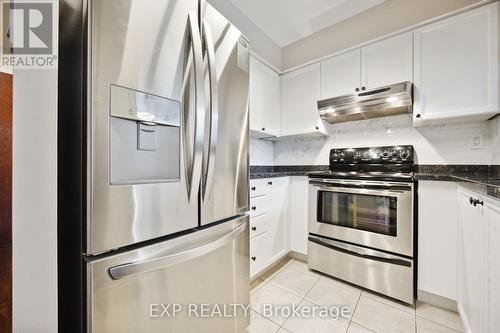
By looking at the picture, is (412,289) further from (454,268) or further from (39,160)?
(39,160)

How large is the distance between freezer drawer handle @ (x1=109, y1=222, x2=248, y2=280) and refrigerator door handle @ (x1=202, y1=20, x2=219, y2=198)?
262mm

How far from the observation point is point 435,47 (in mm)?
1702

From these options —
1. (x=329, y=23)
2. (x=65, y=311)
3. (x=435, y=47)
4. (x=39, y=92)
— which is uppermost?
(x=329, y=23)

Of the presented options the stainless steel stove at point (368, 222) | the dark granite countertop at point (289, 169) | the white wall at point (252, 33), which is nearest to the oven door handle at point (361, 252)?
the stainless steel stove at point (368, 222)

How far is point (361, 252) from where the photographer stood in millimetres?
1810

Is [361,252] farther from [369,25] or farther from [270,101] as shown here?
[369,25]

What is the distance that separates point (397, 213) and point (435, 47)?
144 centimetres

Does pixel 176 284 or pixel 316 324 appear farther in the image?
pixel 316 324

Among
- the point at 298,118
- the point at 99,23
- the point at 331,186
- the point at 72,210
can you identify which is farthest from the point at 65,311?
the point at 298,118

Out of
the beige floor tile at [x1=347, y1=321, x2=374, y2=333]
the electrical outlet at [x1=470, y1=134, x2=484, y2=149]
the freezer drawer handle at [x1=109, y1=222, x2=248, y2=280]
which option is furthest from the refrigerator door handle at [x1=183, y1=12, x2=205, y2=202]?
the electrical outlet at [x1=470, y1=134, x2=484, y2=149]

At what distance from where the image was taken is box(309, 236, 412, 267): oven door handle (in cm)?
165

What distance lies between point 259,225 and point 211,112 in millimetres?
1277

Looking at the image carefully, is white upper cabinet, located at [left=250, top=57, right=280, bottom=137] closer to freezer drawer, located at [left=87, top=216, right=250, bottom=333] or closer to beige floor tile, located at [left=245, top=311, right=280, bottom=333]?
freezer drawer, located at [left=87, top=216, right=250, bottom=333]

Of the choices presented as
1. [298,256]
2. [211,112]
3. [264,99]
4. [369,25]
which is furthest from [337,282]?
[369,25]
